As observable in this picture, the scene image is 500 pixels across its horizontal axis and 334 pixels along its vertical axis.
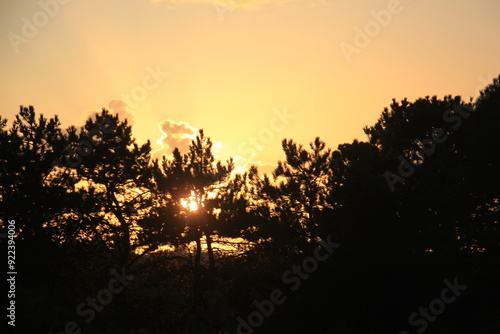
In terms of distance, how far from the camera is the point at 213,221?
34188mm

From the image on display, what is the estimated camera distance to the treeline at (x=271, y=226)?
21.3 m

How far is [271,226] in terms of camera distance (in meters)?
34.9

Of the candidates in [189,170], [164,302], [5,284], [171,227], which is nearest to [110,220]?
[171,227]

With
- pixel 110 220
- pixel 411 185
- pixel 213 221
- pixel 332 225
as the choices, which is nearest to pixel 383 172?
pixel 411 185

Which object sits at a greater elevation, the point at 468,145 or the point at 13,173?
the point at 13,173

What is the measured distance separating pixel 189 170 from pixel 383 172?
46.0 feet

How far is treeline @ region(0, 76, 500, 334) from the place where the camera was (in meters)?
21.3

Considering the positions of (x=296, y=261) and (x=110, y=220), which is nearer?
(x=296, y=261)

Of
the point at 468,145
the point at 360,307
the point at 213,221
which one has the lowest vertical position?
the point at 360,307

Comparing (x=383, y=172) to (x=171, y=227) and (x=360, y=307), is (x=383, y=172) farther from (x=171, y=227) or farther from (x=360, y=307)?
(x=171, y=227)

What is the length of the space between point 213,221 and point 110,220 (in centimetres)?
731

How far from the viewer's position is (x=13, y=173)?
26172 millimetres

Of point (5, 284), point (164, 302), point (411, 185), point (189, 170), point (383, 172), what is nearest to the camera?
point (5, 284)

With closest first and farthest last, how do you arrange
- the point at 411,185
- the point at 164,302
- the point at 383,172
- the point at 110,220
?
the point at 411,185 < the point at 383,172 < the point at 110,220 < the point at 164,302
